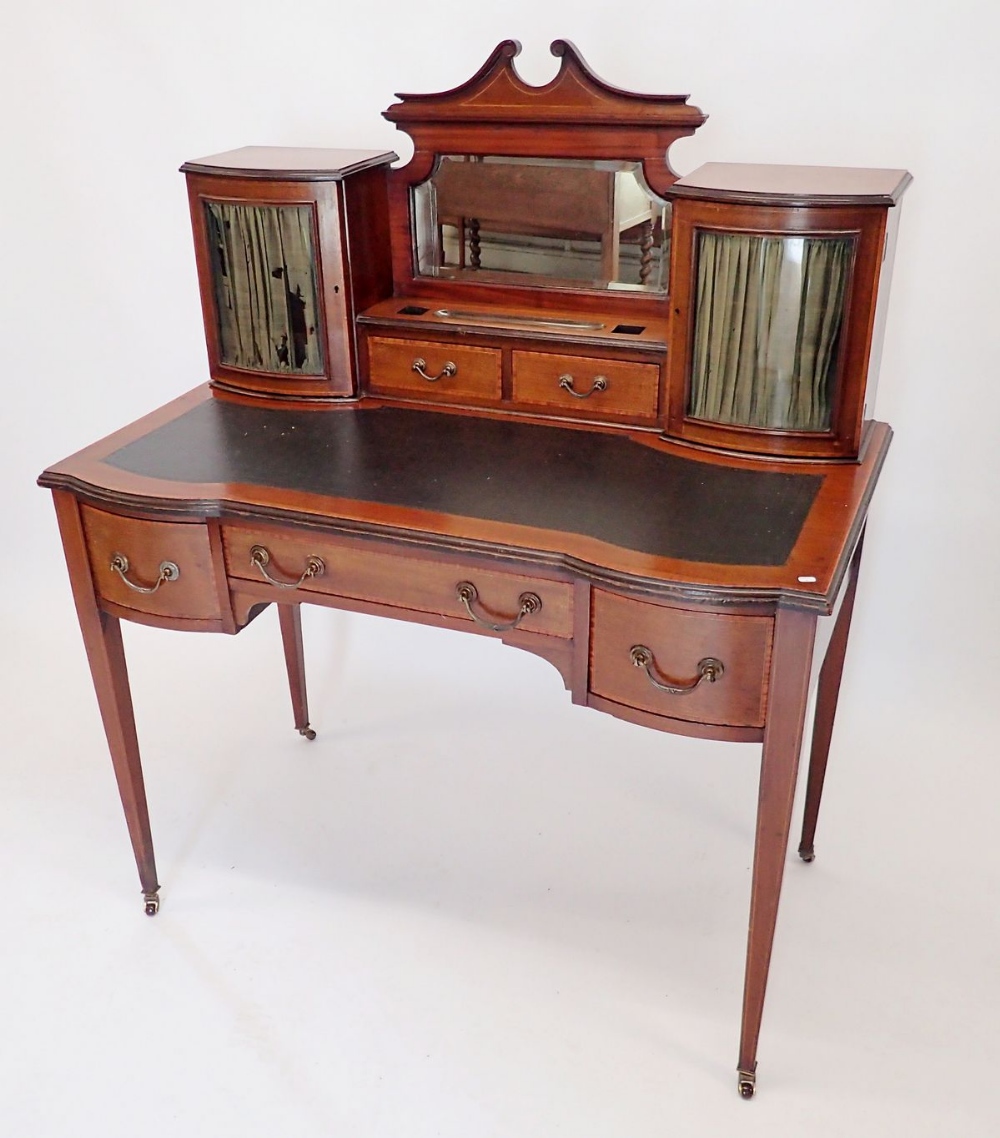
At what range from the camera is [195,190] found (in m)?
2.20

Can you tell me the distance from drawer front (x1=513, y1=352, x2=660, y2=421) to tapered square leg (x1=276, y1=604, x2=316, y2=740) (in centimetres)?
85

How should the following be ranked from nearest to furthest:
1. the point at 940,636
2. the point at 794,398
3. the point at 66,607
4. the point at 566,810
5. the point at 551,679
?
the point at 794,398, the point at 566,810, the point at 940,636, the point at 551,679, the point at 66,607

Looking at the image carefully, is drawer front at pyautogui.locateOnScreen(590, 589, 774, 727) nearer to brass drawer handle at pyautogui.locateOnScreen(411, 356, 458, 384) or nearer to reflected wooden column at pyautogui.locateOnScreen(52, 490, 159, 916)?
brass drawer handle at pyautogui.locateOnScreen(411, 356, 458, 384)

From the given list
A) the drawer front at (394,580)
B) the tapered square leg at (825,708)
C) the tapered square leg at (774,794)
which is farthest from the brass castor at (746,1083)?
the drawer front at (394,580)

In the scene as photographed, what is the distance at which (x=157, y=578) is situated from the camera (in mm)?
2004

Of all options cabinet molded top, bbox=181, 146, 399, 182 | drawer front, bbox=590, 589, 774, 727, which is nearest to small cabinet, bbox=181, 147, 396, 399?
cabinet molded top, bbox=181, 146, 399, 182

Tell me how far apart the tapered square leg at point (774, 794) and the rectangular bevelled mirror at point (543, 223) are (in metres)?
0.78

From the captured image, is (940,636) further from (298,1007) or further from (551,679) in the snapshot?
(298,1007)

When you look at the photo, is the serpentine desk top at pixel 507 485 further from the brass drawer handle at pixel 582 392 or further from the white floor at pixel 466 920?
the white floor at pixel 466 920

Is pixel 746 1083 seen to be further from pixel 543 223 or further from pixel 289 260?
pixel 289 260

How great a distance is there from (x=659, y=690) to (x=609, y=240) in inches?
33.6

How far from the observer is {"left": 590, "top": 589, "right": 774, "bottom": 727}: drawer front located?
1.63 m

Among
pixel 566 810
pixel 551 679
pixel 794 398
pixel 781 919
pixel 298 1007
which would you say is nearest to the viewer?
pixel 794 398

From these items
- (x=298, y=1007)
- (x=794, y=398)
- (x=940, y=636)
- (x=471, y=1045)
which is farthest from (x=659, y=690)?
(x=940, y=636)
